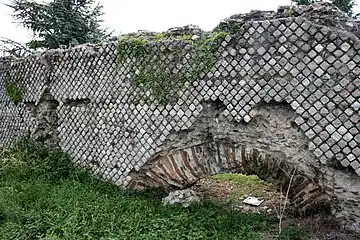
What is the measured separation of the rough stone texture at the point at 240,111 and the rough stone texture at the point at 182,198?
0.13 meters

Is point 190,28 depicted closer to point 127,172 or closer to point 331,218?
point 127,172

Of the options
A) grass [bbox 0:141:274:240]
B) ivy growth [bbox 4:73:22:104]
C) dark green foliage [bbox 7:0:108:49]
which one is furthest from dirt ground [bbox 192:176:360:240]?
dark green foliage [bbox 7:0:108:49]

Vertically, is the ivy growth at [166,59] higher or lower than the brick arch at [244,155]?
higher

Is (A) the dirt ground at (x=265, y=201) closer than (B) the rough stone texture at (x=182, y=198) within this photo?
Yes

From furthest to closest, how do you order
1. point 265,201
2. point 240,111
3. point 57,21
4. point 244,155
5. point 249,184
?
1. point 57,21
2. point 249,184
3. point 265,201
4. point 244,155
5. point 240,111

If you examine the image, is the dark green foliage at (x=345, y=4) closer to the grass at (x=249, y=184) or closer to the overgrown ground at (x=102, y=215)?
the grass at (x=249, y=184)

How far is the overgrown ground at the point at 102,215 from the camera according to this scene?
470cm

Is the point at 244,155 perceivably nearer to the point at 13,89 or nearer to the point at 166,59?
the point at 166,59

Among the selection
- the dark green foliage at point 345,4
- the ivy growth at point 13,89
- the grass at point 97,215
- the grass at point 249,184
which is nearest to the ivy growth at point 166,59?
the grass at point 97,215

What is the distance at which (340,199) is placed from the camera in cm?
473

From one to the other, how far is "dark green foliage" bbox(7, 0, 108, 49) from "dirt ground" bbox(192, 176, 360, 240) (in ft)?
22.8

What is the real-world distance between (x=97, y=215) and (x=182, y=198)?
1.28 metres

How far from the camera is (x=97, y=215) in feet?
16.8

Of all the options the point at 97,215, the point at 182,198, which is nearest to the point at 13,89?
the point at 97,215
